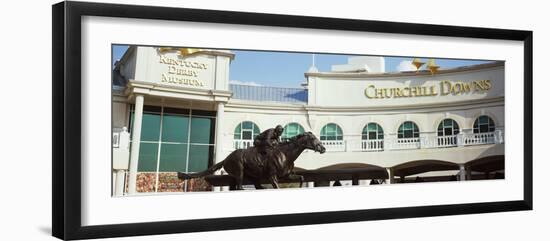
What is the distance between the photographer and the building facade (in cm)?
723

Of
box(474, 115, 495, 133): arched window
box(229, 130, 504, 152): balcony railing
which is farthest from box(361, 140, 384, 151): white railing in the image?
box(474, 115, 495, 133): arched window

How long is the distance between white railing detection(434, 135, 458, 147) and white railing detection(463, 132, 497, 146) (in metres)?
0.14

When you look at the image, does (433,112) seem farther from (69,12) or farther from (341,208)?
(69,12)

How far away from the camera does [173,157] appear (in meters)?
7.43

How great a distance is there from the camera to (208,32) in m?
7.38

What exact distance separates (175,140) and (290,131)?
1225 millimetres

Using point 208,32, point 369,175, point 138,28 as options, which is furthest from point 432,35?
point 138,28

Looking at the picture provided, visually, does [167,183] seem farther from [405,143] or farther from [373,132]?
[405,143]

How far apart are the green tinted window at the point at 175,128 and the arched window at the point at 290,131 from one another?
3.45 ft

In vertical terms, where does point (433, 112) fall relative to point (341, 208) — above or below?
above

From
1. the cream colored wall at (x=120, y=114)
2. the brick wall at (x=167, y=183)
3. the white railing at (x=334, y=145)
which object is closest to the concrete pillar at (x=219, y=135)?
the brick wall at (x=167, y=183)

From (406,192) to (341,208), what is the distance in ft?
2.83

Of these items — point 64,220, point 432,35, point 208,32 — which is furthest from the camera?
point 432,35

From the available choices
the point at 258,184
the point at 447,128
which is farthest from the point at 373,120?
the point at 258,184
